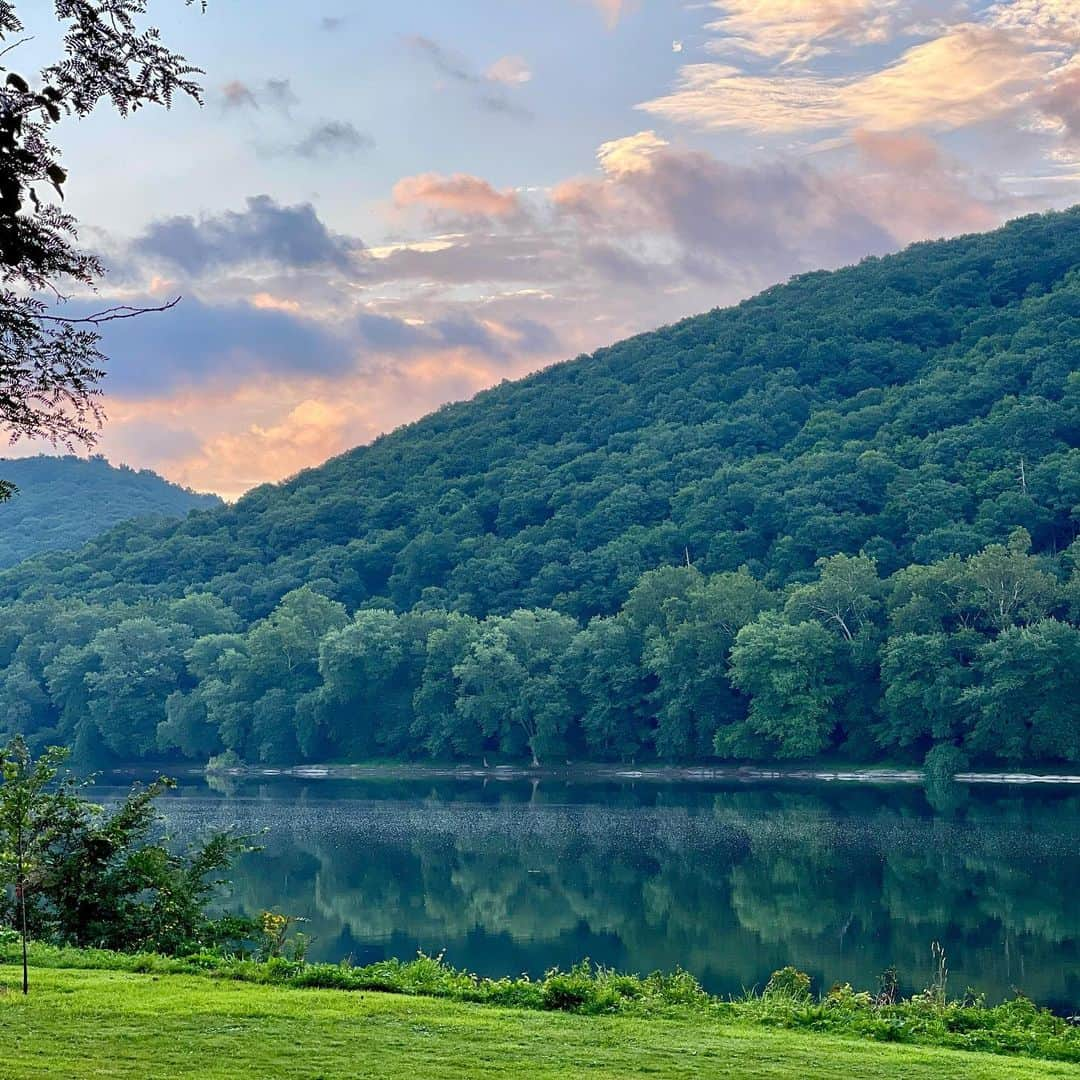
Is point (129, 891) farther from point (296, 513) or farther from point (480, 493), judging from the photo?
point (296, 513)

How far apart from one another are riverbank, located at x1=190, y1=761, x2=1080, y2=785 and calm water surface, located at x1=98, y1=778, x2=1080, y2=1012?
4.17 m

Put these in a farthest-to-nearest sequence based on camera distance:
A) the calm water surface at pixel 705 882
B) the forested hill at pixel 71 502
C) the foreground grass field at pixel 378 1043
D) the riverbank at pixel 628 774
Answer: the forested hill at pixel 71 502 < the riverbank at pixel 628 774 < the calm water surface at pixel 705 882 < the foreground grass field at pixel 378 1043

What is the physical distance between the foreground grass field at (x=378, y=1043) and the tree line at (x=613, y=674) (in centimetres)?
4709

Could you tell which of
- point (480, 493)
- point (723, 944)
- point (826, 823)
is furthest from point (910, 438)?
point (723, 944)

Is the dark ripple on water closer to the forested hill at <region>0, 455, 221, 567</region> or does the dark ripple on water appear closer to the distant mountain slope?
the distant mountain slope

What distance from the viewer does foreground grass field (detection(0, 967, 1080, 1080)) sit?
926 cm

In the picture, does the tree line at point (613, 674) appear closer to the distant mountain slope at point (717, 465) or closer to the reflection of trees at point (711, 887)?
the distant mountain slope at point (717, 465)

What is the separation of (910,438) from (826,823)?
151 ft

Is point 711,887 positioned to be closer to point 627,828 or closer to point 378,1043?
point 627,828

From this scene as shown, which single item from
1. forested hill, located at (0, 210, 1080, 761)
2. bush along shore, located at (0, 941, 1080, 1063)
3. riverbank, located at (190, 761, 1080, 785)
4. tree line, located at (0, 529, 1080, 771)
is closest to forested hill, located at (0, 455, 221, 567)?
forested hill, located at (0, 210, 1080, 761)

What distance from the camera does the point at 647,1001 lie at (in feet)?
40.7

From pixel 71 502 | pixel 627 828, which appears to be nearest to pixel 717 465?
pixel 627 828

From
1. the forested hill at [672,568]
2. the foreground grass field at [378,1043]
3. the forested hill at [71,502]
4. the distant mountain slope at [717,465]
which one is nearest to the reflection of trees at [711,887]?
the foreground grass field at [378,1043]

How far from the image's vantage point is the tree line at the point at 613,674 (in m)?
57.7
